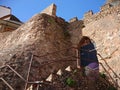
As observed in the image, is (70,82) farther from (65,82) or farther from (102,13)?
(102,13)

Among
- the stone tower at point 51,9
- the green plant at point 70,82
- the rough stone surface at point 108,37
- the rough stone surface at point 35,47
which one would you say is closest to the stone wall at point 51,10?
the stone tower at point 51,9

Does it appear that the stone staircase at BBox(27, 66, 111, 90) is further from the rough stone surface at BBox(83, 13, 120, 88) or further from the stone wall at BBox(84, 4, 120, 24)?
the stone wall at BBox(84, 4, 120, 24)

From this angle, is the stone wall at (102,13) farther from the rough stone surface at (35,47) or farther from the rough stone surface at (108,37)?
the rough stone surface at (35,47)

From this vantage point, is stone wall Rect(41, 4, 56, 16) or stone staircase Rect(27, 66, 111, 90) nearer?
stone staircase Rect(27, 66, 111, 90)

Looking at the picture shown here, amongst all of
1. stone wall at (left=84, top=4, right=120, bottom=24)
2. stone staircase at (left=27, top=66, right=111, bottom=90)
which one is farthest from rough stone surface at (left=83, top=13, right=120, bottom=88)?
stone staircase at (left=27, top=66, right=111, bottom=90)

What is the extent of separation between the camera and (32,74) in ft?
28.1

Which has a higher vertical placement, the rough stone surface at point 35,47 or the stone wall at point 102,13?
the stone wall at point 102,13

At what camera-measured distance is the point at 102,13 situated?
11.3 m

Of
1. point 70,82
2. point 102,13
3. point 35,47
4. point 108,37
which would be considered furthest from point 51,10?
point 70,82

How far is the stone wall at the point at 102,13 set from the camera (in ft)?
35.3

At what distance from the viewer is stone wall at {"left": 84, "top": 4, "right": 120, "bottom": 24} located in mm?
10773

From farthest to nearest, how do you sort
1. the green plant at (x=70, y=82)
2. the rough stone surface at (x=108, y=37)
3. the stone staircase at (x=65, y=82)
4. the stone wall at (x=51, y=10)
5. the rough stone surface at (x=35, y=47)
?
the stone wall at (x=51, y=10) < the rough stone surface at (x=108, y=37) < the rough stone surface at (x=35, y=47) < the green plant at (x=70, y=82) < the stone staircase at (x=65, y=82)

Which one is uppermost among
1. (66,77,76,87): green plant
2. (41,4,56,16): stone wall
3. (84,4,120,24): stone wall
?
(41,4,56,16): stone wall

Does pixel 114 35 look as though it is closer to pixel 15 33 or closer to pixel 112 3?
pixel 112 3
